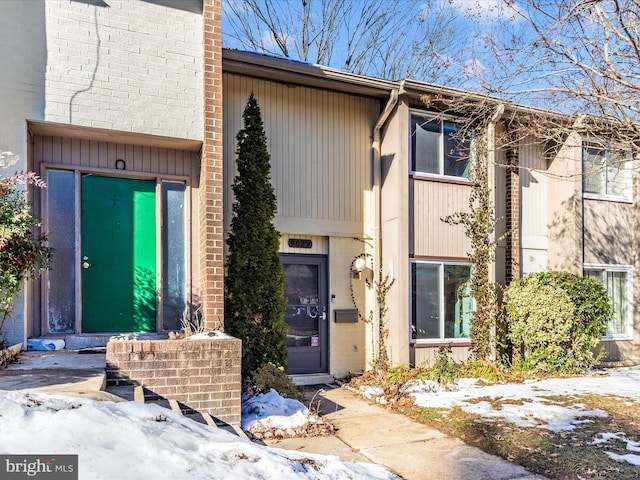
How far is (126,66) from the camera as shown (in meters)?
6.54

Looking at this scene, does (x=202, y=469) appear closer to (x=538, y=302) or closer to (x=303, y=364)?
(x=303, y=364)

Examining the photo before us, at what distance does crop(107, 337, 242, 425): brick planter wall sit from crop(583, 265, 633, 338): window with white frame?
870 centimetres

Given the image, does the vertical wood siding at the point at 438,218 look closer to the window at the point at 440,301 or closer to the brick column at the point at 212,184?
the window at the point at 440,301

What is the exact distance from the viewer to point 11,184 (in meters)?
4.80

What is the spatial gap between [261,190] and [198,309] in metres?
2.01

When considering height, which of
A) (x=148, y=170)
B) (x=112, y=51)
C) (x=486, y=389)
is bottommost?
(x=486, y=389)

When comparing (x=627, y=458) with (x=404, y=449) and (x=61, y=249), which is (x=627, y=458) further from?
(x=61, y=249)

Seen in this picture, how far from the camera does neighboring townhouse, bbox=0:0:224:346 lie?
6168mm

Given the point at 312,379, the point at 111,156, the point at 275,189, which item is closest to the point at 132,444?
the point at 111,156

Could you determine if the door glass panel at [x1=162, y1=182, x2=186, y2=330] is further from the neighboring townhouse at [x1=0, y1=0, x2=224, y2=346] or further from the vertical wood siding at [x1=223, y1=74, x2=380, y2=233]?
the vertical wood siding at [x1=223, y1=74, x2=380, y2=233]

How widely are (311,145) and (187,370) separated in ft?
15.9

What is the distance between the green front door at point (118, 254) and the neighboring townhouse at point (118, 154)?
0.01 m

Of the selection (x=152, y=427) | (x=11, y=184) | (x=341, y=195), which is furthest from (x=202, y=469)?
(x=341, y=195)

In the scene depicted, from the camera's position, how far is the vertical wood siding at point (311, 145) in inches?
329
